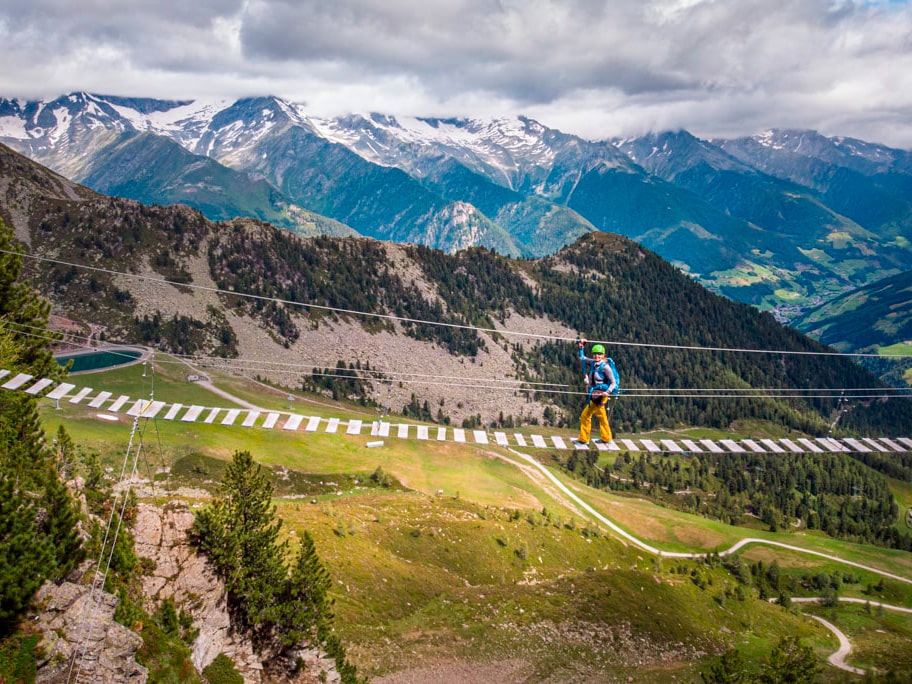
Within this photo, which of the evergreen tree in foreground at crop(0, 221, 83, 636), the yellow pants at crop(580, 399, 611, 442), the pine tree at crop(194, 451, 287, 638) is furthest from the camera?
the yellow pants at crop(580, 399, 611, 442)

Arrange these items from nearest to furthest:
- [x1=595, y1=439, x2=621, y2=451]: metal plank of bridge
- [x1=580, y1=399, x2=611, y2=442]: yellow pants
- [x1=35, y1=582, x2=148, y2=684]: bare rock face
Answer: [x1=35, y1=582, x2=148, y2=684]: bare rock face < [x1=580, y1=399, x2=611, y2=442]: yellow pants < [x1=595, y1=439, x2=621, y2=451]: metal plank of bridge

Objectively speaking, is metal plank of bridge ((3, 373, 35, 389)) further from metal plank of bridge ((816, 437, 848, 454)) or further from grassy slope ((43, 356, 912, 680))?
metal plank of bridge ((816, 437, 848, 454))

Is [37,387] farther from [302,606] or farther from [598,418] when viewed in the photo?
[598,418]

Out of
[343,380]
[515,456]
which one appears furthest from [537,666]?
[343,380]

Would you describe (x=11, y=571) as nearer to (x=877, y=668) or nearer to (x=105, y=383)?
(x=877, y=668)

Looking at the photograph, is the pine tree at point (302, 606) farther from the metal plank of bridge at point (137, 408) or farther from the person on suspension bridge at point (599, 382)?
the person on suspension bridge at point (599, 382)

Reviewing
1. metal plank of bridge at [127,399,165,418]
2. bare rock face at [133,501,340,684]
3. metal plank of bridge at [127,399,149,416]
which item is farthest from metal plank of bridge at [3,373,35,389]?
bare rock face at [133,501,340,684]
